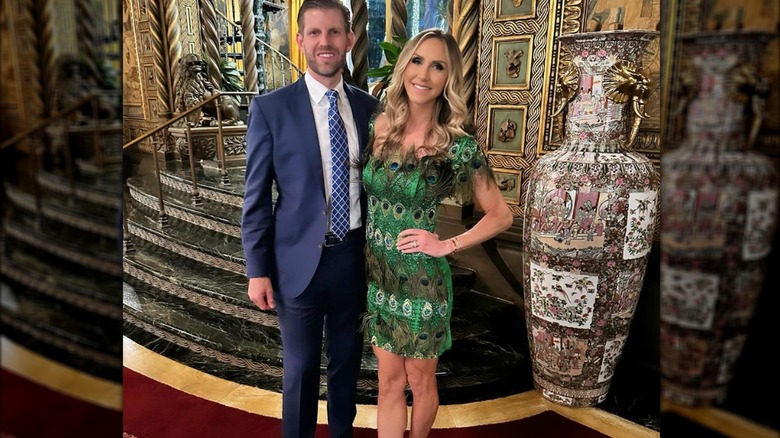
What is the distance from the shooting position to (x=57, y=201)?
10.2 inches

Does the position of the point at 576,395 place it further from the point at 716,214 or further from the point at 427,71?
the point at 716,214

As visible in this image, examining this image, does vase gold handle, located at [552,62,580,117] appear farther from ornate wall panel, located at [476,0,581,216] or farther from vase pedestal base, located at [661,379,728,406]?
vase pedestal base, located at [661,379,728,406]

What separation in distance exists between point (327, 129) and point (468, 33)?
5.99 ft

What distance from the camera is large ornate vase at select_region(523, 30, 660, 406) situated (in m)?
2.36

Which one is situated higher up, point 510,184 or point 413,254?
point 510,184

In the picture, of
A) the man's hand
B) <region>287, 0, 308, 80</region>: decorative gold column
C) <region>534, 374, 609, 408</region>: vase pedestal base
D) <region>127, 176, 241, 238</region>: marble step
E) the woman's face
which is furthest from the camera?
<region>287, 0, 308, 80</region>: decorative gold column

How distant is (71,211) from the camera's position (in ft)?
0.87

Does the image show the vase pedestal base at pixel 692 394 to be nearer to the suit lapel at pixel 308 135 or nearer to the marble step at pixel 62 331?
the marble step at pixel 62 331

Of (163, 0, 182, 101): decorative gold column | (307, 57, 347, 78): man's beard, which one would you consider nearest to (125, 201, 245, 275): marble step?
(307, 57, 347, 78): man's beard

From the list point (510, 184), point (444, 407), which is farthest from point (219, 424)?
point (510, 184)

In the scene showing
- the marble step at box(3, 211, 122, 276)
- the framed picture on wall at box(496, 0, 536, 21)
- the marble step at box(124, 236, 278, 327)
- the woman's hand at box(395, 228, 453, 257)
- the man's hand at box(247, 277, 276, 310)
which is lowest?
the marble step at box(124, 236, 278, 327)

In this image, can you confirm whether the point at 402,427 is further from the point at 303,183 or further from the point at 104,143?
the point at 104,143

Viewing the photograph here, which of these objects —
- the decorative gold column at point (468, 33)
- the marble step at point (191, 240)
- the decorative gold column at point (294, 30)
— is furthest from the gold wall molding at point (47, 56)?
the decorative gold column at point (294, 30)

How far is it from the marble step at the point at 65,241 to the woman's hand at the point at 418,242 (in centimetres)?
140
